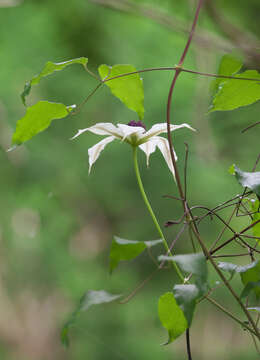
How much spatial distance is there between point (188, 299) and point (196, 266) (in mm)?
15

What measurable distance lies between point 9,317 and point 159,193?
36.3 inches

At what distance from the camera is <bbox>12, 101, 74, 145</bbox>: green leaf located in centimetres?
26

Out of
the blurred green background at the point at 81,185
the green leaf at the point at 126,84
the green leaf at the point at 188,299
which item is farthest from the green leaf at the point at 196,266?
the blurred green background at the point at 81,185

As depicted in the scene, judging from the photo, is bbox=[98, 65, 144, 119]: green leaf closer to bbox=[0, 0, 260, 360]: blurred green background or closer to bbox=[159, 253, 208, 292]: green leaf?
bbox=[159, 253, 208, 292]: green leaf

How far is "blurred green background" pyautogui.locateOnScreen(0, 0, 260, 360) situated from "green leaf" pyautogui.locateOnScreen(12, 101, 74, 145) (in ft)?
5.75

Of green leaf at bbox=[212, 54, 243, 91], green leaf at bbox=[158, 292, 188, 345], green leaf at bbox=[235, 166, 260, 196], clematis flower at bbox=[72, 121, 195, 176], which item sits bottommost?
green leaf at bbox=[158, 292, 188, 345]

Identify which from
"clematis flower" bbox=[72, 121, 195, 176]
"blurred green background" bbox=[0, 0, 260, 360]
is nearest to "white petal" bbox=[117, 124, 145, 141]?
"clematis flower" bbox=[72, 121, 195, 176]

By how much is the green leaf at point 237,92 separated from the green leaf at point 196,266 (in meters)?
0.10

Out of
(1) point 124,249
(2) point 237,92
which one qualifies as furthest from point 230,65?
(1) point 124,249

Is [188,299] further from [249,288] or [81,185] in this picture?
[81,185]

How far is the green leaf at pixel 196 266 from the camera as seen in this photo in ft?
0.64

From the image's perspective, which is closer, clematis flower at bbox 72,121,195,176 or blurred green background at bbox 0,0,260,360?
clematis flower at bbox 72,121,195,176

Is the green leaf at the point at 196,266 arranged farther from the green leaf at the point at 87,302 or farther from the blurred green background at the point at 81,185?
the blurred green background at the point at 81,185

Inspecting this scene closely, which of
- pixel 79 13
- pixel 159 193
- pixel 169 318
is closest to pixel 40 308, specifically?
pixel 159 193
